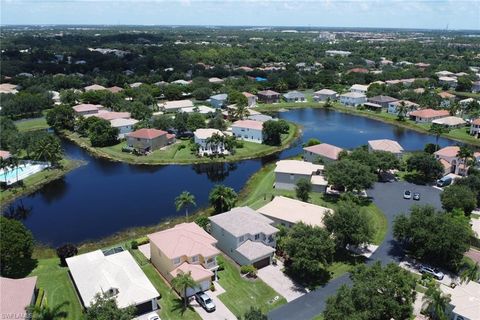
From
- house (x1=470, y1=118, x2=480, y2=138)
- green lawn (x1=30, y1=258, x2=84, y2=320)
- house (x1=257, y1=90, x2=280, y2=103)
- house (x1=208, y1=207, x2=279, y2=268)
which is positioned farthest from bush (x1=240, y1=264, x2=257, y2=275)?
house (x1=257, y1=90, x2=280, y2=103)

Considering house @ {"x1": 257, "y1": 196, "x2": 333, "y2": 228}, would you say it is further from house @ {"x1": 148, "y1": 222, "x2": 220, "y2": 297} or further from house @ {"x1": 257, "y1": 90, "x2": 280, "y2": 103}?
house @ {"x1": 257, "y1": 90, "x2": 280, "y2": 103}

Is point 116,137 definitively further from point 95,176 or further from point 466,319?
point 466,319

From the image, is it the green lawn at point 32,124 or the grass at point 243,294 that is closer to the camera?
the grass at point 243,294

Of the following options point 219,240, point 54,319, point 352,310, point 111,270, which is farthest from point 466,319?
point 54,319

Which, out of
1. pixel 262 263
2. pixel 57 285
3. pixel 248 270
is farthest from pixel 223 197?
pixel 57 285

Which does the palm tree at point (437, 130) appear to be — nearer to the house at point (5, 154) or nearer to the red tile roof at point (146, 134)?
the red tile roof at point (146, 134)

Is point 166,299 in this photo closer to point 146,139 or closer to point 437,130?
point 146,139

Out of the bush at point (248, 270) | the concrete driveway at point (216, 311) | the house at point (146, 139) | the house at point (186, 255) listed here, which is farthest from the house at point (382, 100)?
the concrete driveway at point (216, 311)

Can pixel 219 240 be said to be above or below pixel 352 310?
below
